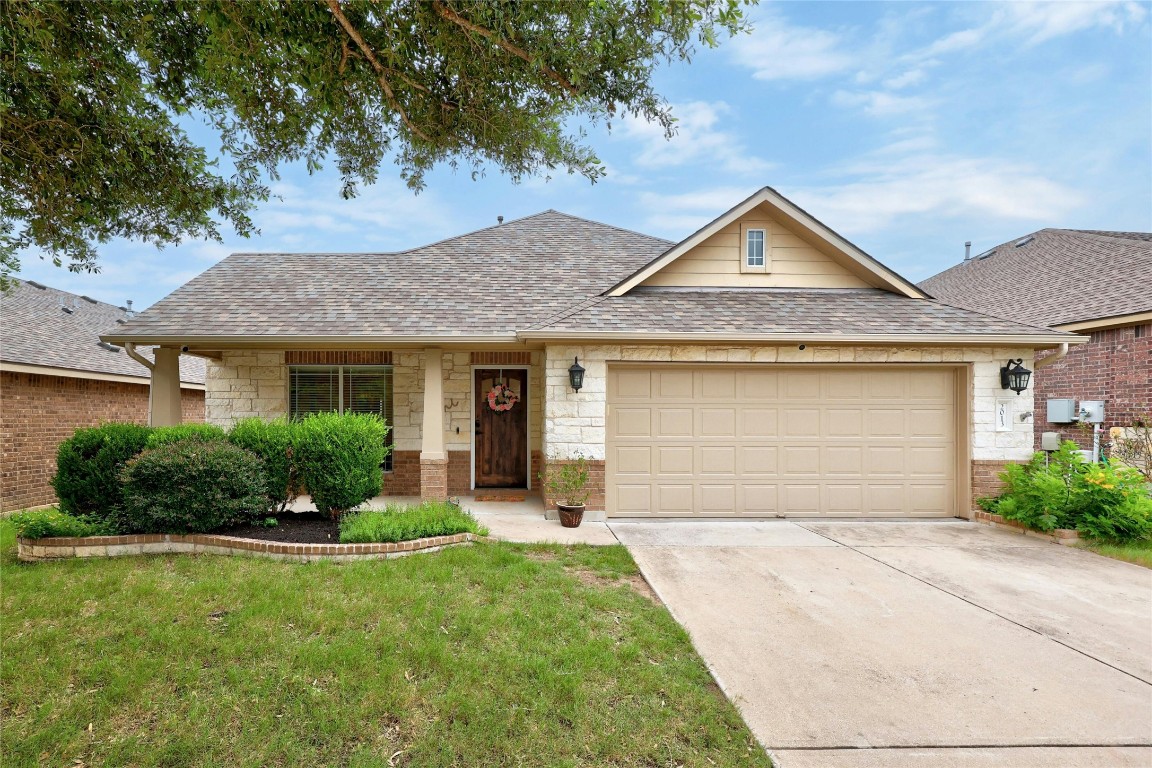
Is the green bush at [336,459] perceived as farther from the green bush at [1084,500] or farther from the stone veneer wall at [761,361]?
the green bush at [1084,500]

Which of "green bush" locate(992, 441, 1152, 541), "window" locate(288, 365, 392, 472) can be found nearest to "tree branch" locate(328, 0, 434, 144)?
"window" locate(288, 365, 392, 472)

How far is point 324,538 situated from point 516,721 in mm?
3808

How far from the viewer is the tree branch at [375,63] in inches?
134

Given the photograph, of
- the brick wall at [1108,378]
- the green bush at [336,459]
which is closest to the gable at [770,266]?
the brick wall at [1108,378]

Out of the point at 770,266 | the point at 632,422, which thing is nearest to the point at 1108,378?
the point at 770,266

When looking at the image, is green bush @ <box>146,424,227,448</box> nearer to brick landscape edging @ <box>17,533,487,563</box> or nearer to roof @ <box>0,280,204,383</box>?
brick landscape edging @ <box>17,533,487,563</box>

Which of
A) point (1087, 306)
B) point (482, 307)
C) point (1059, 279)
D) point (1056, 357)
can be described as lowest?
point (1056, 357)

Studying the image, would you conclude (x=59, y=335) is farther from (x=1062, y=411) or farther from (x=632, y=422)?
(x=1062, y=411)

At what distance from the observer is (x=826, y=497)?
26.9ft

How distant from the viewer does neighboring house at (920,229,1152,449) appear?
984 centimetres

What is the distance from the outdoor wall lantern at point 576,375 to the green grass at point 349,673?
10.7ft

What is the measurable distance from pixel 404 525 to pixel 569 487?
2.51 meters

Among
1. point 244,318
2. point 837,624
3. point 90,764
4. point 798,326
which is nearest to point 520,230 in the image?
point 244,318

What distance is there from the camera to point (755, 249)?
9.12 m
